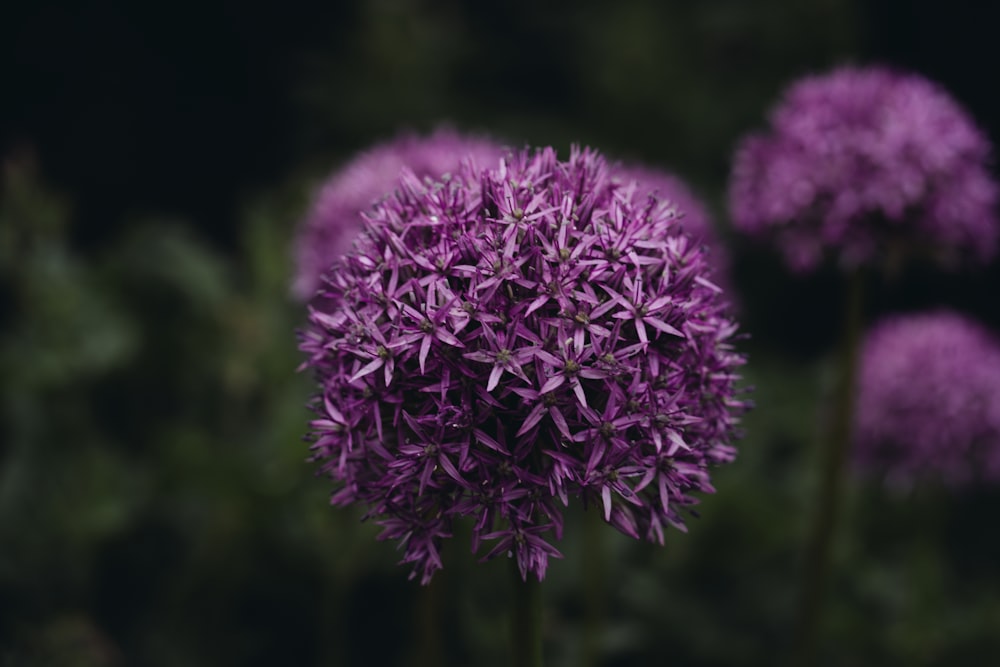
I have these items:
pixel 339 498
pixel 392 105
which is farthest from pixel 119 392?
pixel 339 498

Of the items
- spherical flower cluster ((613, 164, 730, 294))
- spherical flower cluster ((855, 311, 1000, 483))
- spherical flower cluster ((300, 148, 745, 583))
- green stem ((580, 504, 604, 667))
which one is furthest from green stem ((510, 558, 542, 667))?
spherical flower cluster ((855, 311, 1000, 483))

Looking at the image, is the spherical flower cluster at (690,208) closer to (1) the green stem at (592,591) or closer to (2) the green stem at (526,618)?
(1) the green stem at (592,591)

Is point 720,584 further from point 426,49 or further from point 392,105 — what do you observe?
point 426,49

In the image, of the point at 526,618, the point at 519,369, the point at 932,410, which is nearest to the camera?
the point at 519,369

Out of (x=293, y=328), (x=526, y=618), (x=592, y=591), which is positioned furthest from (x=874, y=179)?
(x=293, y=328)

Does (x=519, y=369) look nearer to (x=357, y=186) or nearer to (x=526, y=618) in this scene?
(x=526, y=618)

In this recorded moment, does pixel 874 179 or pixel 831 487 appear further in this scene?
pixel 831 487

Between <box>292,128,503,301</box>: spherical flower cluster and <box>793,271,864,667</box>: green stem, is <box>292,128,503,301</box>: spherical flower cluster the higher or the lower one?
the higher one

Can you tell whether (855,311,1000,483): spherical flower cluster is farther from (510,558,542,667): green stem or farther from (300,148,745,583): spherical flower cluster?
(510,558,542,667): green stem
